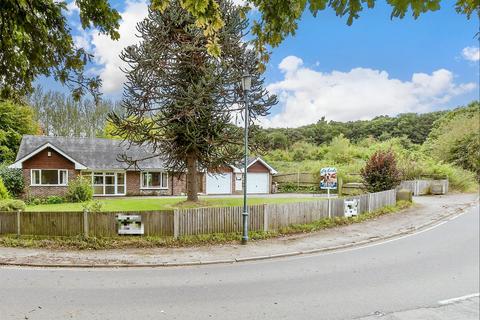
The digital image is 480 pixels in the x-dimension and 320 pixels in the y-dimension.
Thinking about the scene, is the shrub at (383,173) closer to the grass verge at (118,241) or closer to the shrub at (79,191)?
the grass verge at (118,241)

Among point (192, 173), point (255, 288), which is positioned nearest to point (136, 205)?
point (192, 173)

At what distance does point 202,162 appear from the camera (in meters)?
19.8

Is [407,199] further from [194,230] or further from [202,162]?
[194,230]

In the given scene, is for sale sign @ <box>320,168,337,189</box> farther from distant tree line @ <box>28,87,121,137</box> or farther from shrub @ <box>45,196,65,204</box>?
distant tree line @ <box>28,87,121,137</box>

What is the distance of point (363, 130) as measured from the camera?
71.6 meters

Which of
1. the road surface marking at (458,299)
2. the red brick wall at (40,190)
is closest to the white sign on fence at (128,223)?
the road surface marking at (458,299)

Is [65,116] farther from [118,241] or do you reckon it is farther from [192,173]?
[118,241]

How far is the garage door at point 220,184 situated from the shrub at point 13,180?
15499mm

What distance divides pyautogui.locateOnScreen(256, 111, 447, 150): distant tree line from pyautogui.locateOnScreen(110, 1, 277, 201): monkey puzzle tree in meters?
40.6

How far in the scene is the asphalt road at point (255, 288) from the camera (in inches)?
261

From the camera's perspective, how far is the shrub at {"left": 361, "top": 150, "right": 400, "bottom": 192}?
23.0 meters

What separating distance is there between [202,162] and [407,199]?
12.6 metres

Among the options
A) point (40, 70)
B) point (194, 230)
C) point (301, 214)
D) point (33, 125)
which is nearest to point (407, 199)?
point (301, 214)

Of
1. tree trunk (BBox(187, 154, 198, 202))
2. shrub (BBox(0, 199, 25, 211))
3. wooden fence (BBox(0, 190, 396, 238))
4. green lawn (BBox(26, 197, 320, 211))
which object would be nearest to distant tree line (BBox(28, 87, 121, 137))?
green lawn (BBox(26, 197, 320, 211))
